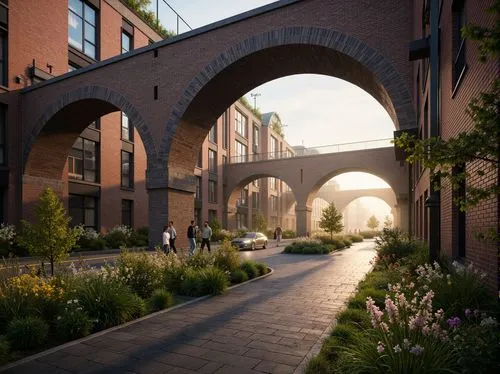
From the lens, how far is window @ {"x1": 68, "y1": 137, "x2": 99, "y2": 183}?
22672 millimetres

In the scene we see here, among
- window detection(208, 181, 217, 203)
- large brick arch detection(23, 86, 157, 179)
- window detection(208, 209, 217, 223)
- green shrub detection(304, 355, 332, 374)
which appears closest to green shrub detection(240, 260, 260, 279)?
green shrub detection(304, 355, 332, 374)

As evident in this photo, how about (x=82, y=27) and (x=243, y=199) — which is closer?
(x=82, y=27)

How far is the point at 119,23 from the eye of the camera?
2609 centimetres

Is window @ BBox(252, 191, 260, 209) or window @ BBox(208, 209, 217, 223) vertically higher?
window @ BBox(252, 191, 260, 209)

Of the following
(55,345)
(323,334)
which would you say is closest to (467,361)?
(323,334)

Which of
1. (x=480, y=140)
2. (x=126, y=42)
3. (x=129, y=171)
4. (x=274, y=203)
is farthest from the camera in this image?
(x=274, y=203)

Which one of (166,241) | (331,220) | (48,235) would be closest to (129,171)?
(166,241)

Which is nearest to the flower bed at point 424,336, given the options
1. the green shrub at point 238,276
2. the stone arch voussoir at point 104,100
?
the green shrub at point 238,276

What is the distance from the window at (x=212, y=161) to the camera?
126 feet

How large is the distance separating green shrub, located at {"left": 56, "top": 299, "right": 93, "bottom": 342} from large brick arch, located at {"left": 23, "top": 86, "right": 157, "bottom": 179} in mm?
12410

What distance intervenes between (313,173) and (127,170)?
18.3 metres

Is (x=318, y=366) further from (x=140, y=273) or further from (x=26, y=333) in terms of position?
(x=140, y=273)

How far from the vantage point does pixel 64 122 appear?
66.0ft

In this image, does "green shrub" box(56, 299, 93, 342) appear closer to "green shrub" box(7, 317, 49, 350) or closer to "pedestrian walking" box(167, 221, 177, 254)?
"green shrub" box(7, 317, 49, 350)
